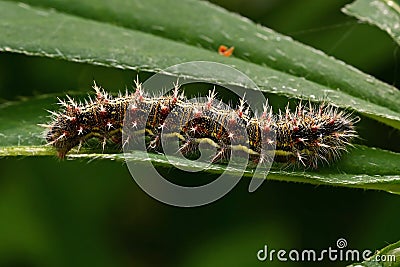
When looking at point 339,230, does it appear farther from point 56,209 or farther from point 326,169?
point 56,209

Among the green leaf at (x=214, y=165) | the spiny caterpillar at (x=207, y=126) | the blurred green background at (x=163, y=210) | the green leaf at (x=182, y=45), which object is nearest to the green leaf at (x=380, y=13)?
the green leaf at (x=182, y=45)

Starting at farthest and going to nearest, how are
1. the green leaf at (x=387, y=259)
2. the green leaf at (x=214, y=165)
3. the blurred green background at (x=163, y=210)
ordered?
the blurred green background at (x=163, y=210) < the green leaf at (x=214, y=165) < the green leaf at (x=387, y=259)

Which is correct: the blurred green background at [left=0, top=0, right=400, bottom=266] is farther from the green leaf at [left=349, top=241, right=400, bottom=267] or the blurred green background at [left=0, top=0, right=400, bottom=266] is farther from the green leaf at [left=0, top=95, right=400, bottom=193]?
the green leaf at [left=349, top=241, right=400, bottom=267]

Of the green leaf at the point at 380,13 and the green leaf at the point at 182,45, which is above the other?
the green leaf at the point at 380,13

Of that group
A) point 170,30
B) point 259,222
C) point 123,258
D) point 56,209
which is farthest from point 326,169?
point 56,209

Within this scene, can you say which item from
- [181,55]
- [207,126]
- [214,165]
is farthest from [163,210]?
[214,165]

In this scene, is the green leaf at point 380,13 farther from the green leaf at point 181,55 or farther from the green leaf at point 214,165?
the green leaf at point 214,165

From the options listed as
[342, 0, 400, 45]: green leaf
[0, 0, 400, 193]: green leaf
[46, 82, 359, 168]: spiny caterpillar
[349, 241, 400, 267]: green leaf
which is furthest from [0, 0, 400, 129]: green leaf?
[349, 241, 400, 267]: green leaf
